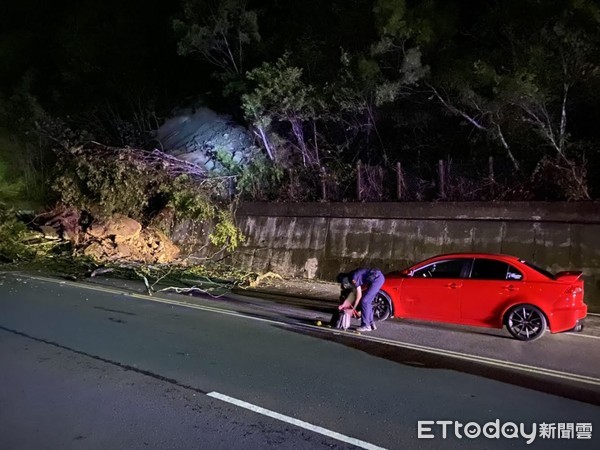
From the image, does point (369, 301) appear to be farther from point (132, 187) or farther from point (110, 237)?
point (110, 237)

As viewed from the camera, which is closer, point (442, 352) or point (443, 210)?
point (442, 352)

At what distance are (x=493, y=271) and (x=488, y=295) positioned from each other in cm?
45

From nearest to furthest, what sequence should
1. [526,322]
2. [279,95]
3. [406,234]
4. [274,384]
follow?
1. [274,384]
2. [526,322]
3. [406,234]
4. [279,95]

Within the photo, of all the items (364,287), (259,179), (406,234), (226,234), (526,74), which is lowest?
(364,287)

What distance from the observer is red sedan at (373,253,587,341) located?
27.5 feet

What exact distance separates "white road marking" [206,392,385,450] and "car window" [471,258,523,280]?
502 cm

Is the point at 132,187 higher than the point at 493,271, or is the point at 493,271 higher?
the point at 132,187

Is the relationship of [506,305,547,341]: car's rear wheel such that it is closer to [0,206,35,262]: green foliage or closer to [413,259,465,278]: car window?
[413,259,465,278]: car window

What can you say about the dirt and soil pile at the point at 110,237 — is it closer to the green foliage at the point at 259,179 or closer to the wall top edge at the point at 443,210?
the green foliage at the point at 259,179

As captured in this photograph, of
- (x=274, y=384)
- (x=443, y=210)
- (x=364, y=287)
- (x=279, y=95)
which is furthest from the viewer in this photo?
(x=279, y=95)

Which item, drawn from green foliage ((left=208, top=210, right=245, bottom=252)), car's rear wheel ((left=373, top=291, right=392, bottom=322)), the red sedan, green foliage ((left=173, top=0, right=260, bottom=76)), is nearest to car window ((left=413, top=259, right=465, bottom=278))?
the red sedan

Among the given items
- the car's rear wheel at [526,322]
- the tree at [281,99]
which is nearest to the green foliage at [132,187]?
the tree at [281,99]

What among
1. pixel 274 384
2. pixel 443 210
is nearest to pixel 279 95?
pixel 443 210

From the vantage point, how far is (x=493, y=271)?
901cm
